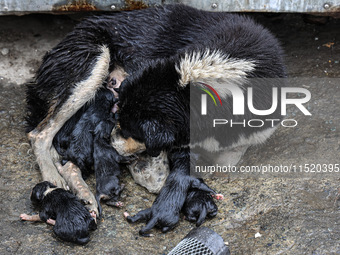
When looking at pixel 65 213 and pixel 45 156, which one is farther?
pixel 45 156

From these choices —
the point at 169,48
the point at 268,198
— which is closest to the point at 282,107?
the point at 268,198

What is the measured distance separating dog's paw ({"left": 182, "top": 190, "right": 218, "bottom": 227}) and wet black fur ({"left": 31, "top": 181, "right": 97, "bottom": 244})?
0.74 m

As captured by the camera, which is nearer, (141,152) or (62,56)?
(141,152)

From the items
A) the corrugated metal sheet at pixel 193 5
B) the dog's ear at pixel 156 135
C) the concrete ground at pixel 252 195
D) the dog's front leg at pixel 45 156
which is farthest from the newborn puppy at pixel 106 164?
the corrugated metal sheet at pixel 193 5

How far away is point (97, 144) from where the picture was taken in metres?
4.25

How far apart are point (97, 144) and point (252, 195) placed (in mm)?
1375

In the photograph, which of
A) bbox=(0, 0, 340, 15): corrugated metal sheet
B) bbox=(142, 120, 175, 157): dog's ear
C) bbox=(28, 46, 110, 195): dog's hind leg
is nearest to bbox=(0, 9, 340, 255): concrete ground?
bbox=(28, 46, 110, 195): dog's hind leg

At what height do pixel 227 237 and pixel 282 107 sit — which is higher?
pixel 282 107

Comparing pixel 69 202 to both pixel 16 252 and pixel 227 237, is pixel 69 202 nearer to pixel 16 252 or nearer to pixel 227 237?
pixel 16 252

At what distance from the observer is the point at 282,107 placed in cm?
439

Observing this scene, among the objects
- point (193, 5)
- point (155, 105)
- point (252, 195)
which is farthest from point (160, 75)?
point (193, 5)

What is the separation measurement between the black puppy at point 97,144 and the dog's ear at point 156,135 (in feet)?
1.53

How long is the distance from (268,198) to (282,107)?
86 cm

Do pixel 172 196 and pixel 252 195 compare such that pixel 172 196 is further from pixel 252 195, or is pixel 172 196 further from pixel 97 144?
pixel 97 144
